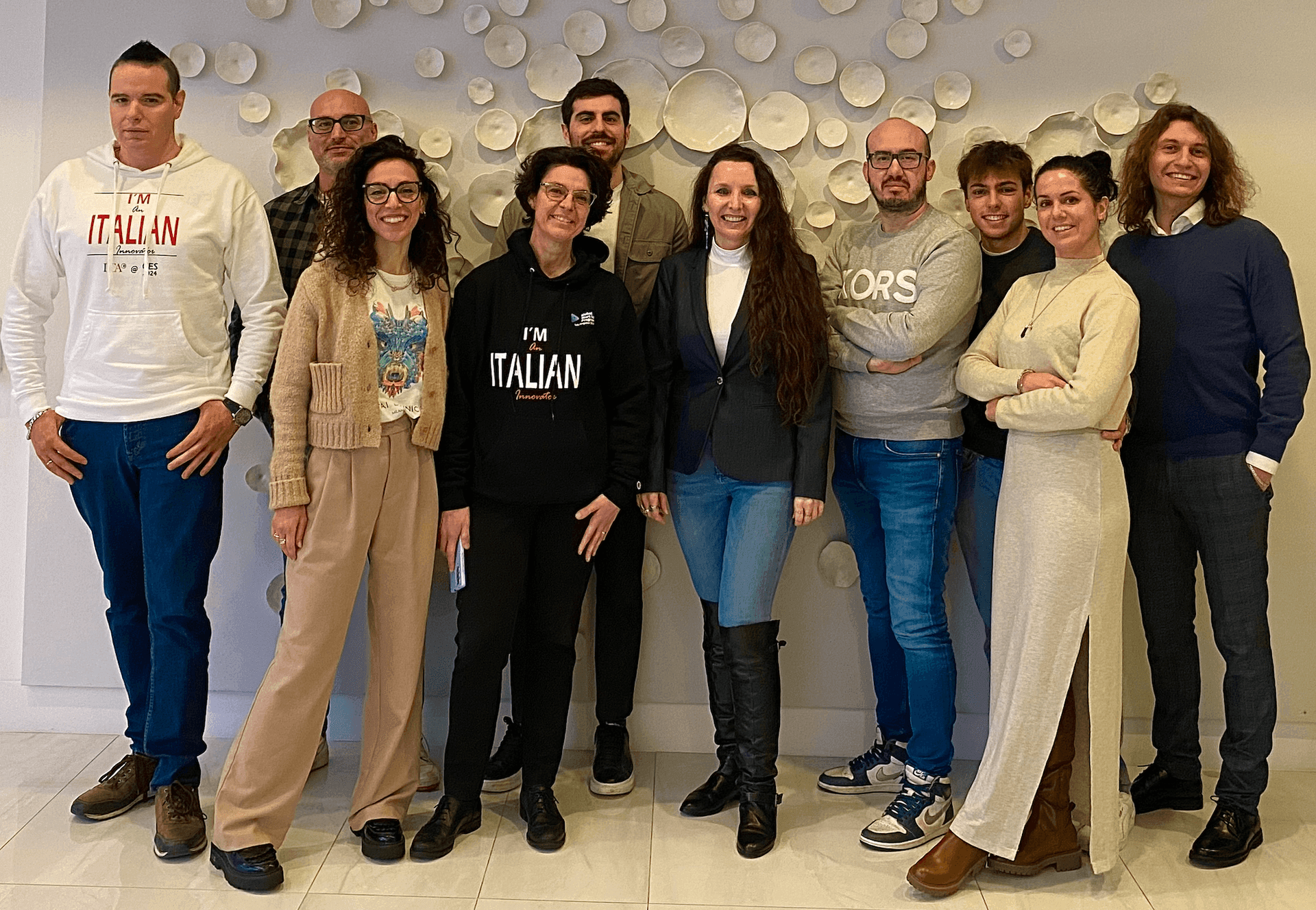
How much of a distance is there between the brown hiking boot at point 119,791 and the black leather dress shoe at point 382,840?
2.05ft

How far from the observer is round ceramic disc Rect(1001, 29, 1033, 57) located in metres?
3.09

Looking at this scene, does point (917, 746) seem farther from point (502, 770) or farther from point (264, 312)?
point (264, 312)

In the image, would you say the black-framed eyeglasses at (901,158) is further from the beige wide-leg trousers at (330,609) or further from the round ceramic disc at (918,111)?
the beige wide-leg trousers at (330,609)

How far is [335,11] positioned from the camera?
10.4 ft

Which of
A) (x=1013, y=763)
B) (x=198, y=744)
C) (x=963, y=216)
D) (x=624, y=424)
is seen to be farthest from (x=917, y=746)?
(x=198, y=744)

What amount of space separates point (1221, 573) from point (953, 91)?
1428mm

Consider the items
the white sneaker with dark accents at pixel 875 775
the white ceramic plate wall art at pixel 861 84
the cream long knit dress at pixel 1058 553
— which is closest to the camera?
the cream long knit dress at pixel 1058 553

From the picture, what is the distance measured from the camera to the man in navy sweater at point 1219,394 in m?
2.62

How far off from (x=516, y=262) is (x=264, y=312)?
0.60 metres

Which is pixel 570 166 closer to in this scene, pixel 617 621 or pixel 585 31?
pixel 585 31

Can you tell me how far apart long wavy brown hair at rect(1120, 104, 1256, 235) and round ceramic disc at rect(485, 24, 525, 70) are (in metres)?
1.61

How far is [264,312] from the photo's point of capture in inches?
105

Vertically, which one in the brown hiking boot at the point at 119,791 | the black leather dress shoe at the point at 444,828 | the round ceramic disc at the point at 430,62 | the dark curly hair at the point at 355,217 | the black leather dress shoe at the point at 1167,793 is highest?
the round ceramic disc at the point at 430,62

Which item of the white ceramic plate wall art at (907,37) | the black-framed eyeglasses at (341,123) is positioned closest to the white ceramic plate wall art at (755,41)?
the white ceramic plate wall art at (907,37)
